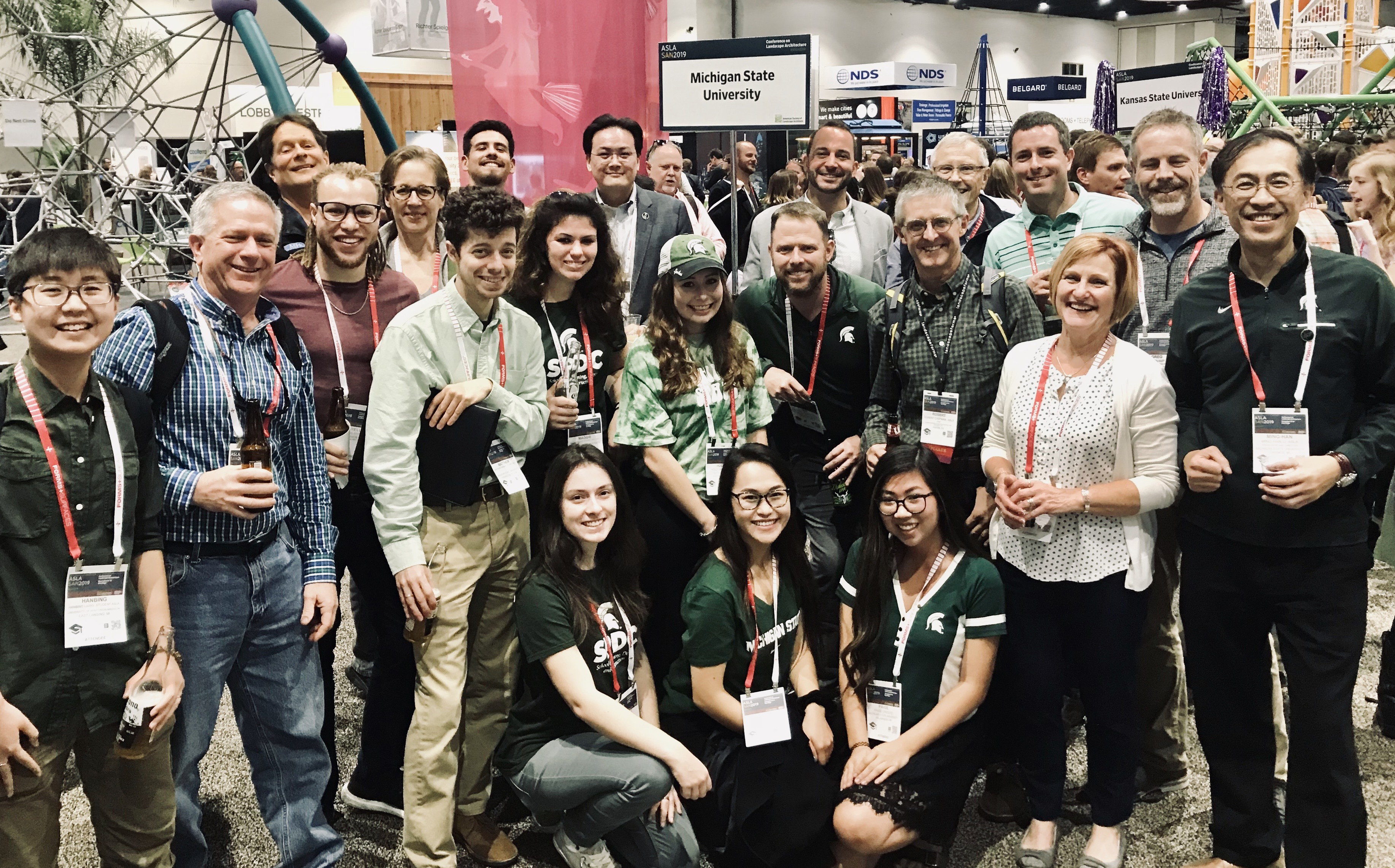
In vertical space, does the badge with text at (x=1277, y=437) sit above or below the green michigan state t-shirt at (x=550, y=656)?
above

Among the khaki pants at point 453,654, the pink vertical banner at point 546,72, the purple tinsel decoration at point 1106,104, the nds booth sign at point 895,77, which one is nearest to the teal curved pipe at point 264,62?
the pink vertical banner at point 546,72

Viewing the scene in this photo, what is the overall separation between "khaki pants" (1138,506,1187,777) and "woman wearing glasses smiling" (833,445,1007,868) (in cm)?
61

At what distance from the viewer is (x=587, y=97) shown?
17.7ft

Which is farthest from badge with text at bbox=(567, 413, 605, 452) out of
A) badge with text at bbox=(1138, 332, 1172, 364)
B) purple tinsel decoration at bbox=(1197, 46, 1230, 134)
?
purple tinsel decoration at bbox=(1197, 46, 1230, 134)

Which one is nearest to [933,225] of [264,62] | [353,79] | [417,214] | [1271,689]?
[1271,689]

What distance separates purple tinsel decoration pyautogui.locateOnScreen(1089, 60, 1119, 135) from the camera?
9.28 meters

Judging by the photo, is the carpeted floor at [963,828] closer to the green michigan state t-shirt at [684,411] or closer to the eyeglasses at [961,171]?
the green michigan state t-shirt at [684,411]

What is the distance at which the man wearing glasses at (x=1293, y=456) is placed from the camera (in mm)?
2336

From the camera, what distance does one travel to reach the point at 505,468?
8.87 feet

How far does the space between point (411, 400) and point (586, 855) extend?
1.25 m

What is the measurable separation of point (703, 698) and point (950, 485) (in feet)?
2.84

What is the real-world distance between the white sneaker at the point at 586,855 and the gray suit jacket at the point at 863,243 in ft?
7.47

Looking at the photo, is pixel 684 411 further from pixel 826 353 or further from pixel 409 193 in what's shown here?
pixel 409 193

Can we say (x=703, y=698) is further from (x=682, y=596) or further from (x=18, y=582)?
(x=18, y=582)
